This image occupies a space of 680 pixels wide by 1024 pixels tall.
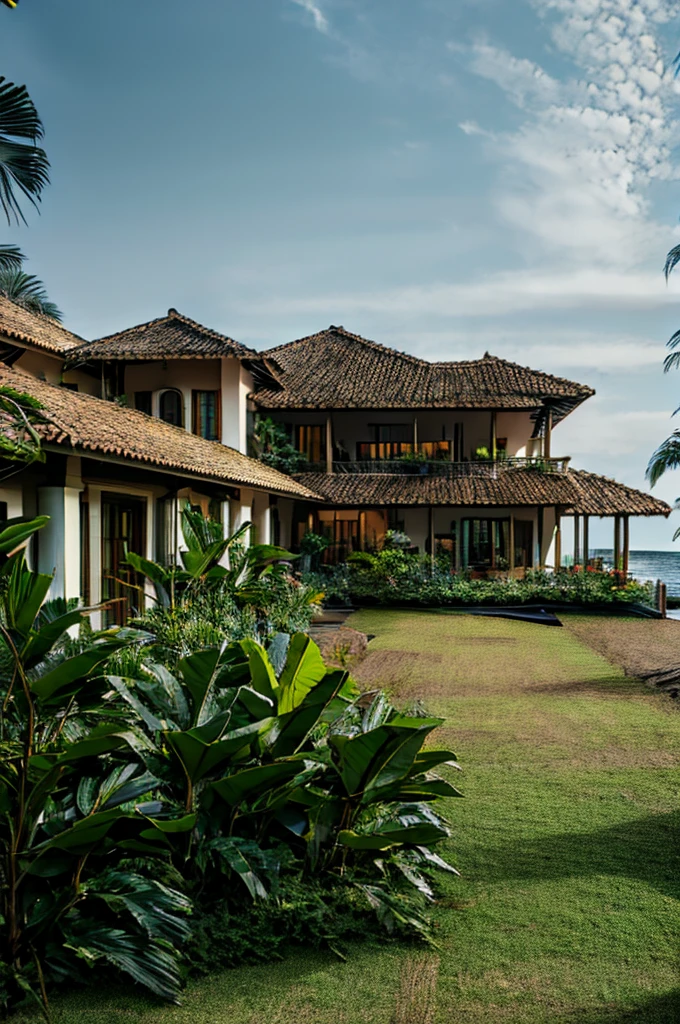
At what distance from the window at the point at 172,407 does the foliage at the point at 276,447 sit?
3541mm

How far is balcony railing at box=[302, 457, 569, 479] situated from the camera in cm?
2778

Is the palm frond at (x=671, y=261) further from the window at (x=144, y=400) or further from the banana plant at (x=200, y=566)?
the window at (x=144, y=400)

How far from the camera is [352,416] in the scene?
29797 millimetres

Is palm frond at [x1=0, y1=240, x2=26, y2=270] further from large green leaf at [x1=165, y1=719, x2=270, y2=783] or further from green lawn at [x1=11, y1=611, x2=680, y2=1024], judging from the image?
large green leaf at [x1=165, y1=719, x2=270, y2=783]

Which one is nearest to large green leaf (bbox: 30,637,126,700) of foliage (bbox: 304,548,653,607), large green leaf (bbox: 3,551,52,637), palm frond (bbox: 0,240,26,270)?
large green leaf (bbox: 3,551,52,637)

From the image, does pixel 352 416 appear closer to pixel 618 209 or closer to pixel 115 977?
pixel 618 209

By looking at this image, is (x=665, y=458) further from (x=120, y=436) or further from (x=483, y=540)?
(x=483, y=540)

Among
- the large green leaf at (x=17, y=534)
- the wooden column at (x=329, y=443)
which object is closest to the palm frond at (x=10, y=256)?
the large green leaf at (x=17, y=534)

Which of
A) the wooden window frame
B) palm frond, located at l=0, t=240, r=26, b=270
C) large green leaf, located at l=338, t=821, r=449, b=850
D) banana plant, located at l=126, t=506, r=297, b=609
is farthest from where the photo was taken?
the wooden window frame

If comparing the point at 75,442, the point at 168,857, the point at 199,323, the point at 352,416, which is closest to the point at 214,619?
the point at 75,442

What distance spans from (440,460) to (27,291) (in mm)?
16780

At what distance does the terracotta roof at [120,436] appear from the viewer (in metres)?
9.74

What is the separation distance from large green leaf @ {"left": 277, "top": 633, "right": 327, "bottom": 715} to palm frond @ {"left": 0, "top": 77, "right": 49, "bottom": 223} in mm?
6422

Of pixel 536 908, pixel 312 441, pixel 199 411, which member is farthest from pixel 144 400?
pixel 536 908
